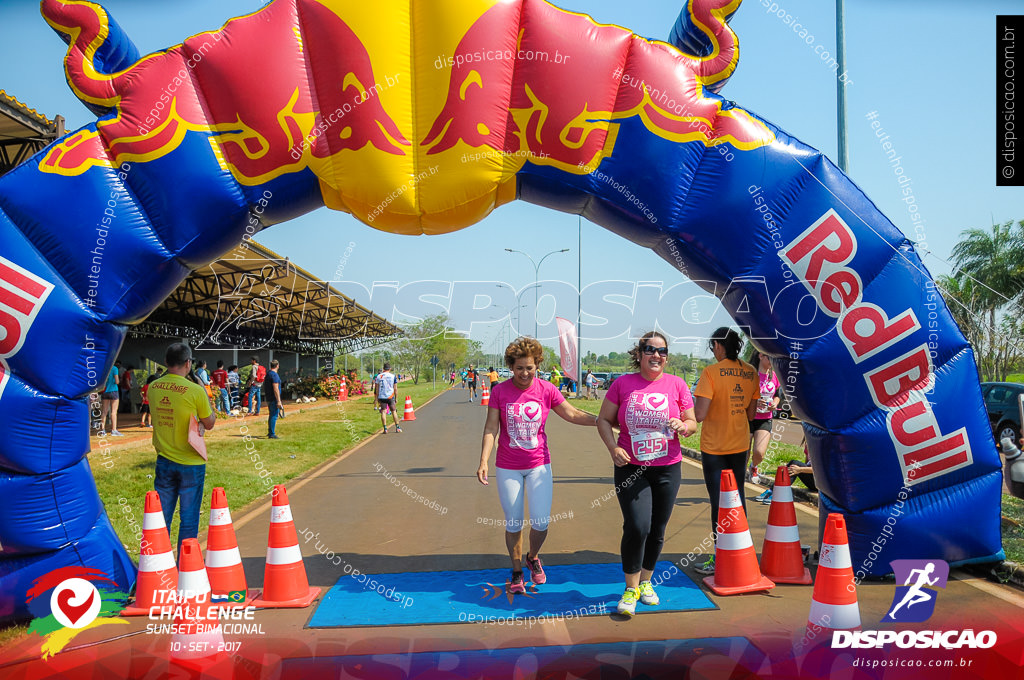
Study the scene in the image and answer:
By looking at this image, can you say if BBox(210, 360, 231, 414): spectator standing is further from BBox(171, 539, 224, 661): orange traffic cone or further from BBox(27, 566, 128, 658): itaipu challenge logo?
BBox(171, 539, 224, 661): orange traffic cone

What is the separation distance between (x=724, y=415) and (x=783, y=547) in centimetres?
111

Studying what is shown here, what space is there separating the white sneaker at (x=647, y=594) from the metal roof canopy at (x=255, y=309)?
12090 mm

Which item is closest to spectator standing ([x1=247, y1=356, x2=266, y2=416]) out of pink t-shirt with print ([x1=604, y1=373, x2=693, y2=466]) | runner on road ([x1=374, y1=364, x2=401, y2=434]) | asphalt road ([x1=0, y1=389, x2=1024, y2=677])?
runner on road ([x1=374, y1=364, x2=401, y2=434])

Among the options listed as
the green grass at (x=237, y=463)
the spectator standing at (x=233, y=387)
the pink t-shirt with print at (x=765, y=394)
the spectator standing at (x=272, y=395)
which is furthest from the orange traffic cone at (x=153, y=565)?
the spectator standing at (x=233, y=387)

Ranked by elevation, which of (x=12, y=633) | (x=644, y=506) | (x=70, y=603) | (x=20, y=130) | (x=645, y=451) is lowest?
(x=12, y=633)

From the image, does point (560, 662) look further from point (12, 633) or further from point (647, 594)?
point (12, 633)

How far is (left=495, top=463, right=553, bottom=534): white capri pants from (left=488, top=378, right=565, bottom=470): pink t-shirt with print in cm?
6

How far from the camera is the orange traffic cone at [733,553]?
4855 millimetres

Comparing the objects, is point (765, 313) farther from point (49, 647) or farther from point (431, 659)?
Result: point (49, 647)

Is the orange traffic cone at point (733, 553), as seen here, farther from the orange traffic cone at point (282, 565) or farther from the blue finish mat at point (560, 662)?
the orange traffic cone at point (282, 565)

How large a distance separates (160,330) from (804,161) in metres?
28.5

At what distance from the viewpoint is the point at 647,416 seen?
184 inches

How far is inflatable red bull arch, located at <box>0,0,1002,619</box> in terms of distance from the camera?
4949mm

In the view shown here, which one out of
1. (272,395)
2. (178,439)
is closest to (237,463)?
(272,395)
